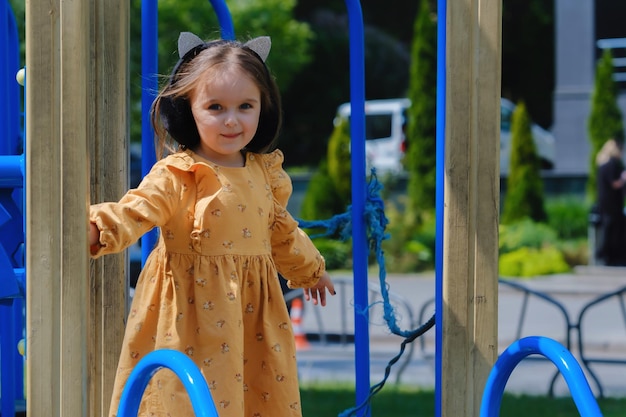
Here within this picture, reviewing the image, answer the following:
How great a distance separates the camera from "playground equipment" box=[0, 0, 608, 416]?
2117mm

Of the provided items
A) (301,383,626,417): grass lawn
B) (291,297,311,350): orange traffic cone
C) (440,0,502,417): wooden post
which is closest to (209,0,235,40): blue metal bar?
(440,0,502,417): wooden post

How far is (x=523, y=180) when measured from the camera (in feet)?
44.8

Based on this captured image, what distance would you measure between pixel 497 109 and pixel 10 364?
190 centimetres

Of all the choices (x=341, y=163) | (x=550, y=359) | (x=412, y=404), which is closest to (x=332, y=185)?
(x=341, y=163)

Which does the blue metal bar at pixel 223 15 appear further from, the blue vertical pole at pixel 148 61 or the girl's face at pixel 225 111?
the girl's face at pixel 225 111

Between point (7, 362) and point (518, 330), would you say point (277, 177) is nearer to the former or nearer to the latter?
point (7, 362)

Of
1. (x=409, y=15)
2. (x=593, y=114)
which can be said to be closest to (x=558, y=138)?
(x=593, y=114)

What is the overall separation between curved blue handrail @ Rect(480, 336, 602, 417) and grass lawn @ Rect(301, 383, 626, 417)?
109 inches

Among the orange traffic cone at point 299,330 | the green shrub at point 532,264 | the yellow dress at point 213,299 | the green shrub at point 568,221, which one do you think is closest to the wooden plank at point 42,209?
the yellow dress at point 213,299

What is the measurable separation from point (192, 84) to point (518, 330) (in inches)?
167

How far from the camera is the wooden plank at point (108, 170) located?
2.76 m

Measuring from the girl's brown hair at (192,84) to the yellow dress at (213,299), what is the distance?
80 mm

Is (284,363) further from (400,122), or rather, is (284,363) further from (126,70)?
(400,122)

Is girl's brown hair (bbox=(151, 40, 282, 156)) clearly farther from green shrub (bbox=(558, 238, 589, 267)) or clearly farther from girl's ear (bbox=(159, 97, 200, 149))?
green shrub (bbox=(558, 238, 589, 267))
